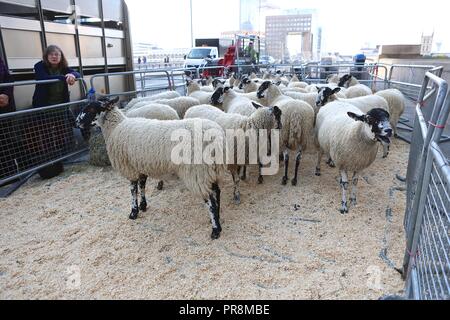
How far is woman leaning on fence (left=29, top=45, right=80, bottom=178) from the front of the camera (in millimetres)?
4871

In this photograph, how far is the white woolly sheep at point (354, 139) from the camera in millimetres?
3373

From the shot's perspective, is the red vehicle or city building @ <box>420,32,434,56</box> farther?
city building @ <box>420,32,434,56</box>

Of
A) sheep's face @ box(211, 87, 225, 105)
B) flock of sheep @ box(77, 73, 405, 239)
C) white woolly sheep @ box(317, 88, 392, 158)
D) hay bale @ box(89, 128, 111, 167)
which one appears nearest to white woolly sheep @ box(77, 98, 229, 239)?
flock of sheep @ box(77, 73, 405, 239)

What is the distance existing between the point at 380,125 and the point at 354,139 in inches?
17.3

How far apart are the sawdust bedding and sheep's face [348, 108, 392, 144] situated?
39.5 inches

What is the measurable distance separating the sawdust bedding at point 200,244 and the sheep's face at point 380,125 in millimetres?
1002

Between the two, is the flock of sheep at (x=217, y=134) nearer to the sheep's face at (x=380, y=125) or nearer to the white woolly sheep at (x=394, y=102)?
the sheep's face at (x=380, y=125)

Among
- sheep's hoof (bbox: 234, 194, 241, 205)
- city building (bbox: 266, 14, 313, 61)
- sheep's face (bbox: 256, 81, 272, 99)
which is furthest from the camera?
city building (bbox: 266, 14, 313, 61)

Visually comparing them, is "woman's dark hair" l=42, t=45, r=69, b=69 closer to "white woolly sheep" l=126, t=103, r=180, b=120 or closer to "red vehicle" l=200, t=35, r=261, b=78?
"white woolly sheep" l=126, t=103, r=180, b=120

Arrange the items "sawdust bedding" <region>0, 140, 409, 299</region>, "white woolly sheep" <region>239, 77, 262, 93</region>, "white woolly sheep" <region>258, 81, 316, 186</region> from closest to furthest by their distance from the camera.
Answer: "sawdust bedding" <region>0, 140, 409, 299</region>, "white woolly sheep" <region>258, 81, 316, 186</region>, "white woolly sheep" <region>239, 77, 262, 93</region>

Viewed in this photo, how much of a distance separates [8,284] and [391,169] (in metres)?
5.44

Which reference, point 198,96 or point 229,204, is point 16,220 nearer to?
point 229,204
